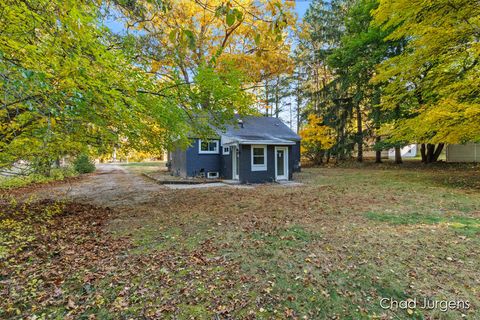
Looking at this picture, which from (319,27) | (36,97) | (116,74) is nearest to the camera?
(36,97)

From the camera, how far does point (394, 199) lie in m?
7.30

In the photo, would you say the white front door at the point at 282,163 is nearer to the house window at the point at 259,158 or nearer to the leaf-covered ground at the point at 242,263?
the house window at the point at 259,158

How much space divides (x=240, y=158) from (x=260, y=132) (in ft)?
14.5

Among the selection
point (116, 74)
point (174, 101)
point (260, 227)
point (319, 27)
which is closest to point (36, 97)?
point (116, 74)

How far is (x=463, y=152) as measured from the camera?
18062 mm

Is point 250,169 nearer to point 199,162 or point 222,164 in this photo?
point 222,164

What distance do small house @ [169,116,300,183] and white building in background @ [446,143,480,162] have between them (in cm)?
1377

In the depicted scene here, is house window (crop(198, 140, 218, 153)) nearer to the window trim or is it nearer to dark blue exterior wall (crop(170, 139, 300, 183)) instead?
dark blue exterior wall (crop(170, 139, 300, 183))

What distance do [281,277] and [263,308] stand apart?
0.61m

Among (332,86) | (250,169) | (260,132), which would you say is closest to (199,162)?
(250,169)

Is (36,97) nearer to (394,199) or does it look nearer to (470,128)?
(394,199)

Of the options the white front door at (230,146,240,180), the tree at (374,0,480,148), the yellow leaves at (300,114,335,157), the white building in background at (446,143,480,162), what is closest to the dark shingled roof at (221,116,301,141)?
the white front door at (230,146,240,180)

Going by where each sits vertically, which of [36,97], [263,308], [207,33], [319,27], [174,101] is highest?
[319,27]

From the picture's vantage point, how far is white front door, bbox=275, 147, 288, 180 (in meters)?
13.2
